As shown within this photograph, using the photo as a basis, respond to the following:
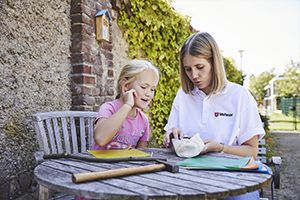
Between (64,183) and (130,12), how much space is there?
2874mm

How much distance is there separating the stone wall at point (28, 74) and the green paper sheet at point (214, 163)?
124cm

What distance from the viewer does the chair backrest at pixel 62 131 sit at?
1.93 metres

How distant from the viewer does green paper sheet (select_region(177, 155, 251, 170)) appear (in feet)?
4.00

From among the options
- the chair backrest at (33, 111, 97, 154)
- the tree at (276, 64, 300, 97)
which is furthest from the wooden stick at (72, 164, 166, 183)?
the tree at (276, 64, 300, 97)

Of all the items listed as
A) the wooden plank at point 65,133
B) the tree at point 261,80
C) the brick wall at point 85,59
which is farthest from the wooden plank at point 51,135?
the tree at point 261,80

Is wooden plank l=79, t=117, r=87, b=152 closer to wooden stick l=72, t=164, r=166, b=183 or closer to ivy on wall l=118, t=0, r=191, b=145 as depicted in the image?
wooden stick l=72, t=164, r=166, b=183

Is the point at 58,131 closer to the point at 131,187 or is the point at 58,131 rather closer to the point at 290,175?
the point at 131,187

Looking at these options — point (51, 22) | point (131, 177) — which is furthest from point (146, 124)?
point (51, 22)

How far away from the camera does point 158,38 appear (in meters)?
4.12

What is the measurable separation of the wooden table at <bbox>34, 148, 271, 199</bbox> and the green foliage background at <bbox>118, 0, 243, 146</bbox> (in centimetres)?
257

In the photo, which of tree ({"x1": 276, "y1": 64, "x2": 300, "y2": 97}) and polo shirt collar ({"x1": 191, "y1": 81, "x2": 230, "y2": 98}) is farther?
tree ({"x1": 276, "y1": 64, "x2": 300, "y2": 97})

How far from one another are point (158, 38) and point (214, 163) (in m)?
3.04

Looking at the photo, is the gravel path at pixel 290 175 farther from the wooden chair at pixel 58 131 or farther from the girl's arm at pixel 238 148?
the wooden chair at pixel 58 131

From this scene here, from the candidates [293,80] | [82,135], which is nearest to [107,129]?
[82,135]
